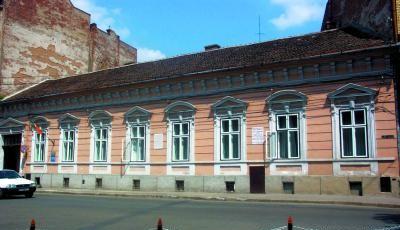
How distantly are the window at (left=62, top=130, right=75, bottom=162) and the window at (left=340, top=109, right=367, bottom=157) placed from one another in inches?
650

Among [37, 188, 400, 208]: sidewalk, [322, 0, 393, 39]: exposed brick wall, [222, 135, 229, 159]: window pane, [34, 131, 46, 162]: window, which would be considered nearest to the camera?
[37, 188, 400, 208]: sidewalk

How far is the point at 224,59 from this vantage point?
24.1 meters

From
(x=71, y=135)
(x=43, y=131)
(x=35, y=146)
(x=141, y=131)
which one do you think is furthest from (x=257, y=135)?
(x=35, y=146)

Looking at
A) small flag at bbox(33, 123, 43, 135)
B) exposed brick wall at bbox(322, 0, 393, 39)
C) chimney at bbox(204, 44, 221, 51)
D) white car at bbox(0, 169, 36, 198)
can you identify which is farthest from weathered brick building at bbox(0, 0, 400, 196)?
white car at bbox(0, 169, 36, 198)

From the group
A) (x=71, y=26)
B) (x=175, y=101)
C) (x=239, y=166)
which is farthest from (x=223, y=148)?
(x=71, y=26)

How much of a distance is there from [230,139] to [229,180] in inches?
78.0

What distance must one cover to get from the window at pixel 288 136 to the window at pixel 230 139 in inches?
82.5

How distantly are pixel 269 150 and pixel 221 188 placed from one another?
303cm

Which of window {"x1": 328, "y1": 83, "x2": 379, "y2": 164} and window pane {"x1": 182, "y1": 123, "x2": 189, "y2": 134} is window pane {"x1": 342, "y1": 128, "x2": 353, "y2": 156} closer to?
window {"x1": 328, "y1": 83, "x2": 379, "y2": 164}

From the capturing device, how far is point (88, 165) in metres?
27.1

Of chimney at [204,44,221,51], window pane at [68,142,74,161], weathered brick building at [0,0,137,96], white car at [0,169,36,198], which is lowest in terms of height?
white car at [0,169,36,198]

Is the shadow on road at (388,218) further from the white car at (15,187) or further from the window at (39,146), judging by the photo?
the window at (39,146)

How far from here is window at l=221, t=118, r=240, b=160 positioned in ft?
72.1

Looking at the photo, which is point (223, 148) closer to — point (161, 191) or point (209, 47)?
point (161, 191)
